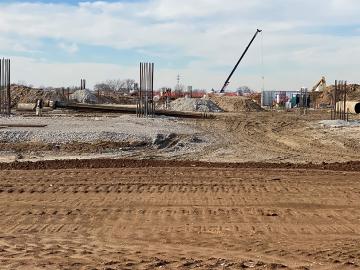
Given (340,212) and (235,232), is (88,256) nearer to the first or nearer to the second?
(235,232)

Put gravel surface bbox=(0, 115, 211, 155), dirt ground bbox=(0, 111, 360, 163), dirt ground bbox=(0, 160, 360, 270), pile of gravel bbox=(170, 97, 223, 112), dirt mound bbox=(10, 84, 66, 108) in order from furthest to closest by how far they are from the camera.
Answer: dirt mound bbox=(10, 84, 66, 108) < pile of gravel bbox=(170, 97, 223, 112) < gravel surface bbox=(0, 115, 211, 155) < dirt ground bbox=(0, 111, 360, 163) < dirt ground bbox=(0, 160, 360, 270)

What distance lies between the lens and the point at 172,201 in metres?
11.1

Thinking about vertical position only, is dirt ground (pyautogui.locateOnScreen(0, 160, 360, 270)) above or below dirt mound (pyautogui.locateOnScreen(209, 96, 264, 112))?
below

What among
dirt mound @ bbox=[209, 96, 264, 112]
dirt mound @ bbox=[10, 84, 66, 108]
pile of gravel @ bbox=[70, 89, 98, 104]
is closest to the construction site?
dirt mound @ bbox=[209, 96, 264, 112]

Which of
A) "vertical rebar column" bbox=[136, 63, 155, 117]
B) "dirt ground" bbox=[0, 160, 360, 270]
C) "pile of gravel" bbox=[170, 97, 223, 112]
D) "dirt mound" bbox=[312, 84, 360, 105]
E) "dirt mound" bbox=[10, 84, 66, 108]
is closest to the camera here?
"dirt ground" bbox=[0, 160, 360, 270]

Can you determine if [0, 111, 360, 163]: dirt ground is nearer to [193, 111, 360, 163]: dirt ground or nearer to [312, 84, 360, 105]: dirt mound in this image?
[193, 111, 360, 163]: dirt ground

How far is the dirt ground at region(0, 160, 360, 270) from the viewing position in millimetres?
6824

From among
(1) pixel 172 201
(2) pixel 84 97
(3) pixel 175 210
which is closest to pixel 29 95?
(2) pixel 84 97

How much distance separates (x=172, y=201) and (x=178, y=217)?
1416 mm

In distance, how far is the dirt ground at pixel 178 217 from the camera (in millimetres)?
6824

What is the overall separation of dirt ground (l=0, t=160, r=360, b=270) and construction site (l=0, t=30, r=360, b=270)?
0.08 ft

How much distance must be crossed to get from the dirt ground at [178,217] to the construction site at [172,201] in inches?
0.9

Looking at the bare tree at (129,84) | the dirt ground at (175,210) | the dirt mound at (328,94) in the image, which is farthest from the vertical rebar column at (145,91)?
the bare tree at (129,84)

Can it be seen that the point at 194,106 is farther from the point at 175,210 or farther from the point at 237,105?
the point at 175,210
